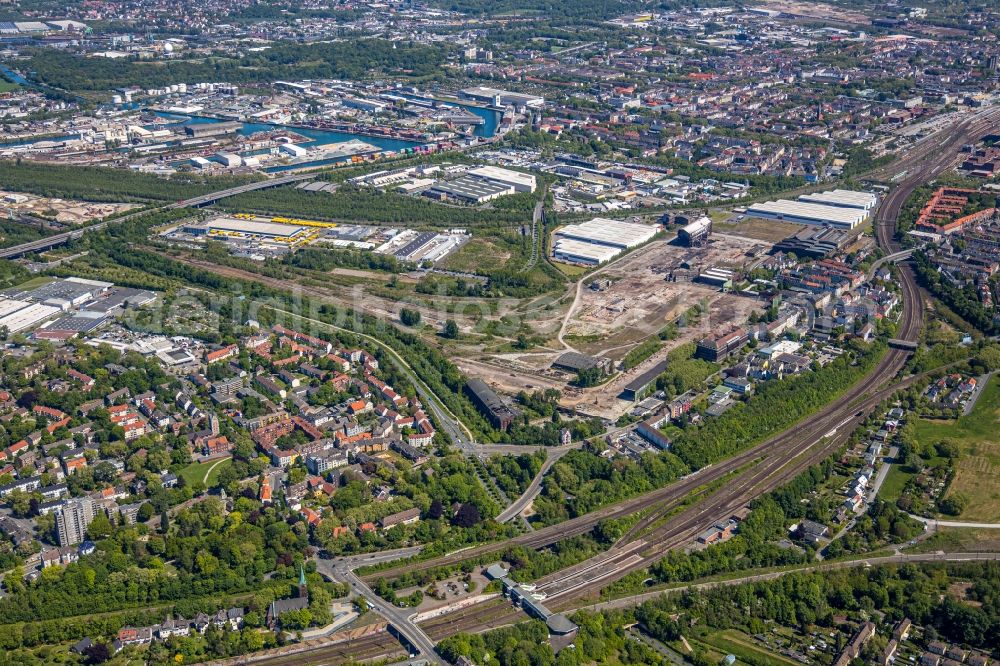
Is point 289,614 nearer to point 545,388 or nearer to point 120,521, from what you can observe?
point 120,521

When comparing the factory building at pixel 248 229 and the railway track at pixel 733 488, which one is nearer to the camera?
the railway track at pixel 733 488

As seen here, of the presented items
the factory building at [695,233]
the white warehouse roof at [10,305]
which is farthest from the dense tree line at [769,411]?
the white warehouse roof at [10,305]

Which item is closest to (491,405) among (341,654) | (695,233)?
(341,654)

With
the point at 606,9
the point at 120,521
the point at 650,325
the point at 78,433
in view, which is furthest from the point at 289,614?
the point at 606,9

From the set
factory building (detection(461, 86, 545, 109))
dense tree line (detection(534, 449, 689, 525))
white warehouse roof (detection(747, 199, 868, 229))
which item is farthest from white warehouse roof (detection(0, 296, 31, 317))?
factory building (detection(461, 86, 545, 109))

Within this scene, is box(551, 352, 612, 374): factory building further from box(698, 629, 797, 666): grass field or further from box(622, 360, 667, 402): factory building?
box(698, 629, 797, 666): grass field

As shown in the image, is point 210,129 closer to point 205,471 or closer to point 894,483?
point 205,471

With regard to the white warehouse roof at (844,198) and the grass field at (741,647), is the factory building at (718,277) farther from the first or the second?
the grass field at (741,647)
